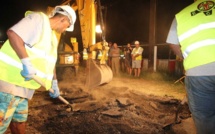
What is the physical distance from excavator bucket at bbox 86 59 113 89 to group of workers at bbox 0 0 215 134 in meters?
3.36

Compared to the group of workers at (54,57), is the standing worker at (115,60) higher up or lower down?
lower down

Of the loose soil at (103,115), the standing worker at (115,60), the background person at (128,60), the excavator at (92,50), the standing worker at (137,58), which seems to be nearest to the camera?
the loose soil at (103,115)

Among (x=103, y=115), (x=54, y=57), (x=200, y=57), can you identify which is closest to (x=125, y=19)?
(x=103, y=115)

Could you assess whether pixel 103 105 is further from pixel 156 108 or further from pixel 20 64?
pixel 20 64

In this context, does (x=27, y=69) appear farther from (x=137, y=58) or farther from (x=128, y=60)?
(x=128, y=60)

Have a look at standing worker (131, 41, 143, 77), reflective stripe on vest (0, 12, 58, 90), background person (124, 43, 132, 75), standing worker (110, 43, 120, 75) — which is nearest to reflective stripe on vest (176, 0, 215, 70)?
reflective stripe on vest (0, 12, 58, 90)

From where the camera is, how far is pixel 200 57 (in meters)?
1.72

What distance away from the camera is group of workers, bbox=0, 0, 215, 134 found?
1725 mm

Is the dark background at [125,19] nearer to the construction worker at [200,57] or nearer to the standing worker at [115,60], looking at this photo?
the standing worker at [115,60]

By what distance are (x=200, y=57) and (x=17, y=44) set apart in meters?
1.70

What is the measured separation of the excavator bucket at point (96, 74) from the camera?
5.78 metres

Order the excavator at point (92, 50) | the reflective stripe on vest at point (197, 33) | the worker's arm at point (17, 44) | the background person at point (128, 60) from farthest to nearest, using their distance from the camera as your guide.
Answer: the background person at point (128, 60), the excavator at point (92, 50), the worker's arm at point (17, 44), the reflective stripe on vest at point (197, 33)

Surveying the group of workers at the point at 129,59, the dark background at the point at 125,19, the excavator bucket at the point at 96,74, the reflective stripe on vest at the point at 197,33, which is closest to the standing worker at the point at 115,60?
the group of workers at the point at 129,59

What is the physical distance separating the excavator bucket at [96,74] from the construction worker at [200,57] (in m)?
3.99
